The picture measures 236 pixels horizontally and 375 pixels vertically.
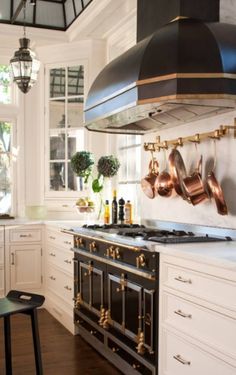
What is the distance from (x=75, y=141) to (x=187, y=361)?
318 cm

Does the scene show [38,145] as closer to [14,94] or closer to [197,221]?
[14,94]

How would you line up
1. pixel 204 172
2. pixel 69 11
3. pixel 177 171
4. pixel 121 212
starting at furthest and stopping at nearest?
1. pixel 69 11
2. pixel 121 212
3. pixel 177 171
4. pixel 204 172

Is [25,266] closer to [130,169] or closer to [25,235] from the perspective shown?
[25,235]

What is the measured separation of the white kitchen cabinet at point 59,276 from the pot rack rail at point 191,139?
0.99 m

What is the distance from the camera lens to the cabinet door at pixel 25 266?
459cm

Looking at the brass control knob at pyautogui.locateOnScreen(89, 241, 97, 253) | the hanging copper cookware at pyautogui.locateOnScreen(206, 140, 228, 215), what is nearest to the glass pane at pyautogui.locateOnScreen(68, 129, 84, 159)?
the brass control knob at pyautogui.locateOnScreen(89, 241, 97, 253)

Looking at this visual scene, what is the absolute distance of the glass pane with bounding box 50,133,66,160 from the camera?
5.09 m

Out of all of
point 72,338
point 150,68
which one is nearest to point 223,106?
point 150,68

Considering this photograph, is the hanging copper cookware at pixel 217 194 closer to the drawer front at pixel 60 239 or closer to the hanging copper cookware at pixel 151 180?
the hanging copper cookware at pixel 151 180

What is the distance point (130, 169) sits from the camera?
459cm

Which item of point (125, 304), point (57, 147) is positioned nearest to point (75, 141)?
point (57, 147)

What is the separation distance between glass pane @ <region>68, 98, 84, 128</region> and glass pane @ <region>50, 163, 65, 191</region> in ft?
1.49

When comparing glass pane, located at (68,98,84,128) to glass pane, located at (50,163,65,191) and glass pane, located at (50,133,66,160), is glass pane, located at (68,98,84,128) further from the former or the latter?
glass pane, located at (50,163,65,191)

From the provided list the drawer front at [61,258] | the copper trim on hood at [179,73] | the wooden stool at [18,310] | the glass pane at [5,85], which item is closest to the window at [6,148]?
the glass pane at [5,85]
